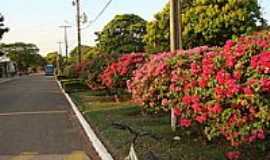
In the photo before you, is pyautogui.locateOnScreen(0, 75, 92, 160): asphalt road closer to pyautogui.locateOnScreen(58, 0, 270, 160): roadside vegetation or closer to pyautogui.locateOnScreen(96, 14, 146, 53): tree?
pyautogui.locateOnScreen(58, 0, 270, 160): roadside vegetation

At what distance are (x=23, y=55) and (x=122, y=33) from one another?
76.4 m

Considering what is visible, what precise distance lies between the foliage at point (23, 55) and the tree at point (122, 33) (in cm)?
6637

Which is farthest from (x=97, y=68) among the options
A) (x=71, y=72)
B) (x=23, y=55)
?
(x=23, y=55)

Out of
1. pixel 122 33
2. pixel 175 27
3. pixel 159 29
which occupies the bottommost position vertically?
pixel 175 27

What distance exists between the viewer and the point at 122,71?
22.2 metres

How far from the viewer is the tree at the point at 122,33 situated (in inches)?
2657

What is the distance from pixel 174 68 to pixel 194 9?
99.5 ft

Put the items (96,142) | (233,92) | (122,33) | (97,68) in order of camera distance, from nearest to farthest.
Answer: (233,92), (96,142), (97,68), (122,33)

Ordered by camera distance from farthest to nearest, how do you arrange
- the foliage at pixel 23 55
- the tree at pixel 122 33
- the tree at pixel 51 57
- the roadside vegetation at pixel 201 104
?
the tree at pixel 51 57, the foliage at pixel 23 55, the tree at pixel 122 33, the roadside vegetation at pixel 201 104

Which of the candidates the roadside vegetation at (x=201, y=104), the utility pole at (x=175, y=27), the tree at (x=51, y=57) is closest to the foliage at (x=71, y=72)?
the roadside vegetation at (x=201, y=104)

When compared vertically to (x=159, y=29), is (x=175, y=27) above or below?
below

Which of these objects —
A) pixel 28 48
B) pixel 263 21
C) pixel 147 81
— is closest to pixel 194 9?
pixel 263 21

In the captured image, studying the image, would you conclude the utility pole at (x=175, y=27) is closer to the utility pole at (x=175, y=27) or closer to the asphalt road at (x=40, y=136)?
the utility pole at (x=175, y=27)

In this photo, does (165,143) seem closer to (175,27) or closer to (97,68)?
(175,27)
